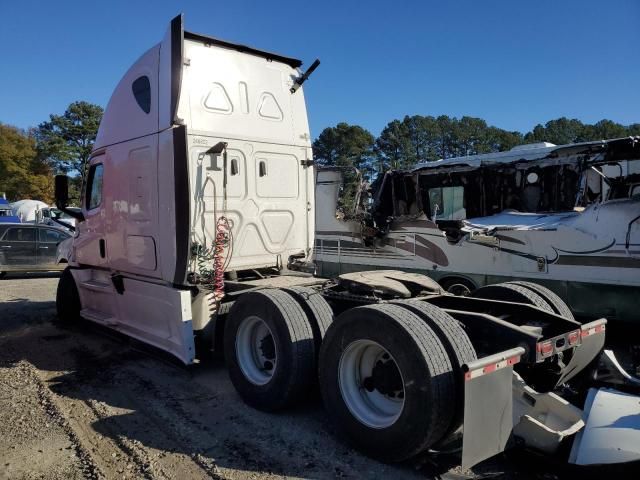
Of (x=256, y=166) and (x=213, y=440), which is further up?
(x=256, y=166)

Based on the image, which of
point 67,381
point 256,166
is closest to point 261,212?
point 256,166

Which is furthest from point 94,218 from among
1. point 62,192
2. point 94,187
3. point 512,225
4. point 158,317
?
point 512,225

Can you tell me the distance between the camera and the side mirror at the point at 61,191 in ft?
21.6

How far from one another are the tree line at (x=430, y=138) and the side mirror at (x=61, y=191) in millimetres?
37753

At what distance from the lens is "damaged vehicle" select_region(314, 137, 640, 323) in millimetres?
6109

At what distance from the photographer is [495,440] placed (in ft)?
9.96

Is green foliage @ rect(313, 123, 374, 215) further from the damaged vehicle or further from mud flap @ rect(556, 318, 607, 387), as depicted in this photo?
mud flap @ rect(556, 318, 607, 387)

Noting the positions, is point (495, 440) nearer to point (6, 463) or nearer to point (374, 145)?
point (6, 463)

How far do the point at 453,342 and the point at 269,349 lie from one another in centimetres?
182

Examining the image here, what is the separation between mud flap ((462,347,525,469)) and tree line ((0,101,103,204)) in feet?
190

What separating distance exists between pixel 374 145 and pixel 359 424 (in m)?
47.8

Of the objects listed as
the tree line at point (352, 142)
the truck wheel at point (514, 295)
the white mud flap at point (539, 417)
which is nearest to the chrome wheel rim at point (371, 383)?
the white mud flap at point (539, 417)

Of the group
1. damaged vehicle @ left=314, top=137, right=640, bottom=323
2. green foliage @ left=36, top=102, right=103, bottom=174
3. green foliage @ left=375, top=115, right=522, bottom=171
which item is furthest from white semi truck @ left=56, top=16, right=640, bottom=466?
green foliage @ left=36, top=102, right=103, bottom=174

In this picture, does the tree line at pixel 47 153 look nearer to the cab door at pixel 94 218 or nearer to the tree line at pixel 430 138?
the tree line at pixel 430 138
